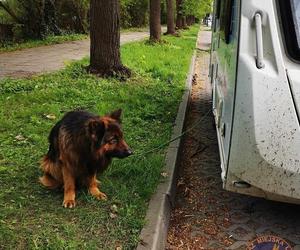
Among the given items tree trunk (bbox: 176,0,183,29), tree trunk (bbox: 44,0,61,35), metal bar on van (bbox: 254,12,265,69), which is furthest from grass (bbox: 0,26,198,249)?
tree trunk (bbox: 176,0,183,29)

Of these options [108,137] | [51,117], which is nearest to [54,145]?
[108,137]

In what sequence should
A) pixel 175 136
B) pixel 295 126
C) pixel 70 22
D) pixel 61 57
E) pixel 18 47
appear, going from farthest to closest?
pixel 70 22
pixel 18 47
pixel 61 57
pixel 175 136
pixel 295 126

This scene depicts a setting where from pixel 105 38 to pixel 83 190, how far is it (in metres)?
5.94

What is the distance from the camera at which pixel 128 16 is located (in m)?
36.6

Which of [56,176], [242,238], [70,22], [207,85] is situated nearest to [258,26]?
[242,238]

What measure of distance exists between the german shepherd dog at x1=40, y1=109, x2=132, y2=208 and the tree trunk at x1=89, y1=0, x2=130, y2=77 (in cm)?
571

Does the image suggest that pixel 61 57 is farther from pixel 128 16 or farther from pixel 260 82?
pixel 128 16

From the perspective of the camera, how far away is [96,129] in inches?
148

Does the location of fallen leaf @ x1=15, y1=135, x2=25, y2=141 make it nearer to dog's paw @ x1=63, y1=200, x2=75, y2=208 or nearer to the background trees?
dog's paw @ x1=63, y1=200, x2=75, y2=208

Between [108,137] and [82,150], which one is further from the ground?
[108,137]

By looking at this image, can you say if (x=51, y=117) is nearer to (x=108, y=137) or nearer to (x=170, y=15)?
(x=108, y=137)

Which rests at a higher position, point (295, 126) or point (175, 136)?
point (295, 126)

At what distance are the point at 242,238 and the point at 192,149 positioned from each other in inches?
100

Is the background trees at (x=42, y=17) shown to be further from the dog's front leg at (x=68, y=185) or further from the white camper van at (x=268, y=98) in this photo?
the white camper van at (x=268, y=98)
